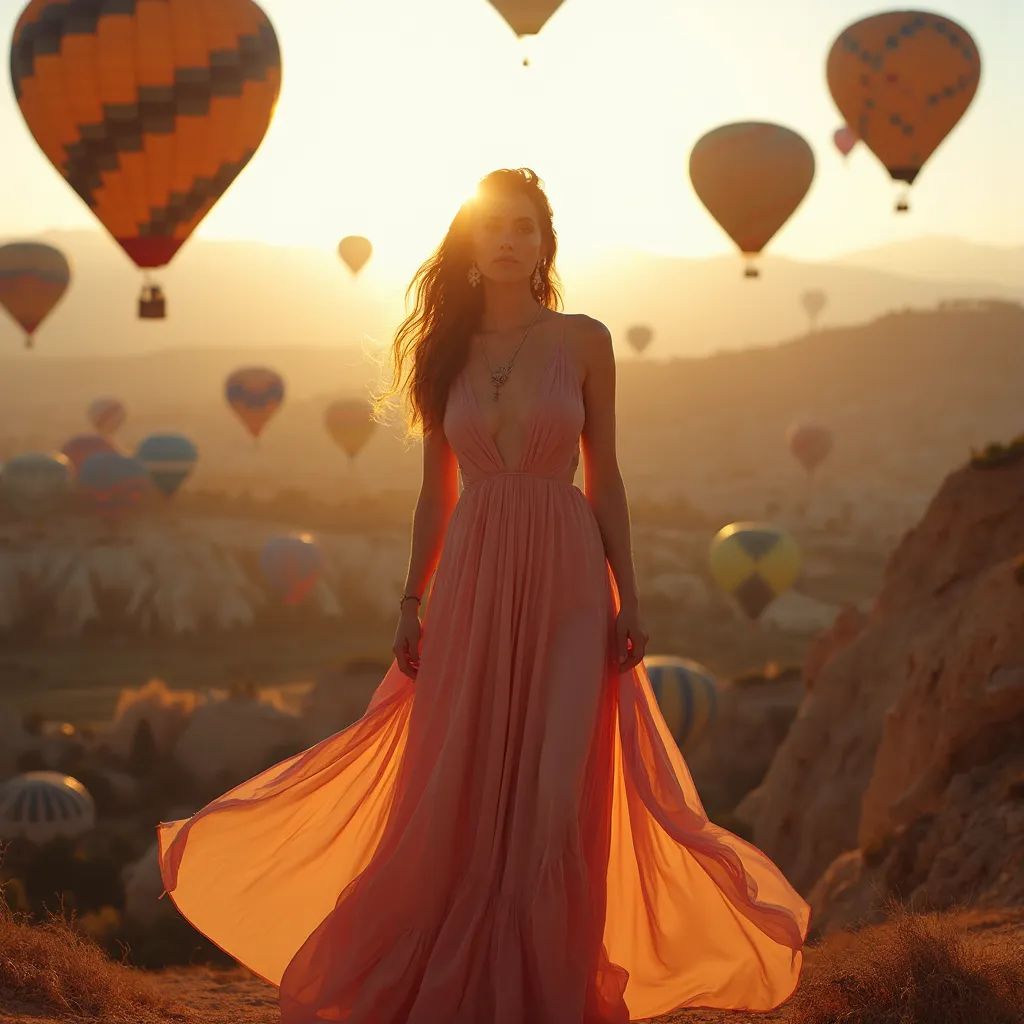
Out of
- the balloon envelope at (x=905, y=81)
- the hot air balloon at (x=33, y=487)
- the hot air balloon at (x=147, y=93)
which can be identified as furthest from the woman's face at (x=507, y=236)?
the hot air balloon at (x=33, y=487)

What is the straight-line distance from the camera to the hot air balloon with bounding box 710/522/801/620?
4653 cm

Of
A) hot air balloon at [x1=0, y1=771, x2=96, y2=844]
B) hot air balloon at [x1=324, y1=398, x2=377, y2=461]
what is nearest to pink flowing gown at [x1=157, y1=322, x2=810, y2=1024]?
hot air balloon at [x1=0, y1=771, x2=96, y2=844]

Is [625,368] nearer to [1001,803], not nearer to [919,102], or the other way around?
[919,102]

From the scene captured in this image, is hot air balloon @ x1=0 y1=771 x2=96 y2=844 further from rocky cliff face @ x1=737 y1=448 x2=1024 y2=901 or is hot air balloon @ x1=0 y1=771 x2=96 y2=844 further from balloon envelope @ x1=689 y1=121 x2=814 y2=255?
balloon envelope @ x1=689 y1=121 x2=814 y2=255

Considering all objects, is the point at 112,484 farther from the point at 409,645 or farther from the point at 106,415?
the point at 409,645

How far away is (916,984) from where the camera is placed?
4.69 meters

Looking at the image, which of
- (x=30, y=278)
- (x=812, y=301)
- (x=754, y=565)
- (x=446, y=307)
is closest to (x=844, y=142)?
(x=754, y=565)

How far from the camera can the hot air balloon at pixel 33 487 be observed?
190ft

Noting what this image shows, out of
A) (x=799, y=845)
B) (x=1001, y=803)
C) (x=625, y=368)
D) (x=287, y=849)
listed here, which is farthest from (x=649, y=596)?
(x=625, y=368)

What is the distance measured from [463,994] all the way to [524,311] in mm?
1943

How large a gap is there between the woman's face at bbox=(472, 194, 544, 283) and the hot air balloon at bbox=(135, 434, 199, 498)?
183ft

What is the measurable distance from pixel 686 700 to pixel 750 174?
497 inches

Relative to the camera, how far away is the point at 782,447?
9931 centimetres

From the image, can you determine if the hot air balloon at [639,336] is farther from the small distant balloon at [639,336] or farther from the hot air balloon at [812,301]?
the hot air balloon at [812,301]
